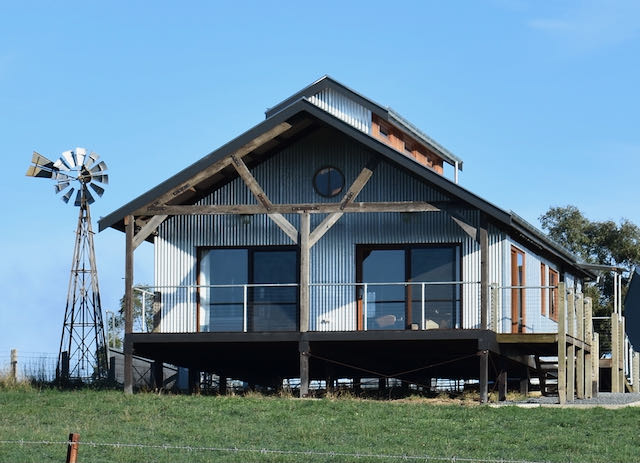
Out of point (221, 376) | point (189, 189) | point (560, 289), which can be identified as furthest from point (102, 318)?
point (560, 289)

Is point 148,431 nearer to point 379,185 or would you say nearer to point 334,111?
point 379,185

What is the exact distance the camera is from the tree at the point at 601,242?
5662 centimetres

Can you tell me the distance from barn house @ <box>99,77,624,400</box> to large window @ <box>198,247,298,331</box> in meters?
0.03

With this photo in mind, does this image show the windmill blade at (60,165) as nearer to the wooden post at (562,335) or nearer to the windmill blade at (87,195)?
the windmill blade at (87,195)

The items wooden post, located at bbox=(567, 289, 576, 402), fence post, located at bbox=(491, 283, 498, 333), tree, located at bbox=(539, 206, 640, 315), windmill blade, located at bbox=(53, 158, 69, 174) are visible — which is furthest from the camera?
tree, located at bbox=(539, 206, 640, 315)

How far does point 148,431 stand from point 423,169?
9.12 meters

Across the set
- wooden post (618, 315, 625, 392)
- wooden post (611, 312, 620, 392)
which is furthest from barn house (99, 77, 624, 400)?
wooden post (618, 315, 625, 392)

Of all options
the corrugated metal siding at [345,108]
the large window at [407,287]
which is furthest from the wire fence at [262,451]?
the corrugated metal siding at [345,108]

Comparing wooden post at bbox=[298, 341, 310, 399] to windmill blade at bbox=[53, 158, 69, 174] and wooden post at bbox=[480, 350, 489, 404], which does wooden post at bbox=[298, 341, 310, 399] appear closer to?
wooden post at bbox=[480, 350, 489, 404]

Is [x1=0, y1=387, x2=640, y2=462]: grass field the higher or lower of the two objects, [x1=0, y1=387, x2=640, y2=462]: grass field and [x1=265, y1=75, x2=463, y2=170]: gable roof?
the lower

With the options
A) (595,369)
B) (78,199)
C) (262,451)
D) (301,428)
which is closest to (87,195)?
(78,199)

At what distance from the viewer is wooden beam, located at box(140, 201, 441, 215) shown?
2850 centimetres

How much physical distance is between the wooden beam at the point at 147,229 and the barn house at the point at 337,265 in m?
0.03

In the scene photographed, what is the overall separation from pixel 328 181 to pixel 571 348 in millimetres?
6909
